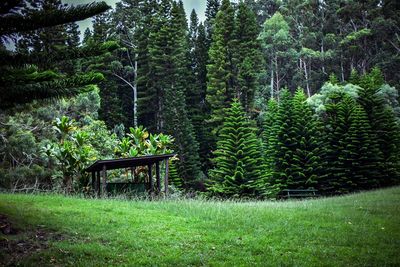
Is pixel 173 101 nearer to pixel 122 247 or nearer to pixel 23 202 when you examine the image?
pixel 23 202

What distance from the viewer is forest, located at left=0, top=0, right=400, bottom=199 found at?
28.3 ft

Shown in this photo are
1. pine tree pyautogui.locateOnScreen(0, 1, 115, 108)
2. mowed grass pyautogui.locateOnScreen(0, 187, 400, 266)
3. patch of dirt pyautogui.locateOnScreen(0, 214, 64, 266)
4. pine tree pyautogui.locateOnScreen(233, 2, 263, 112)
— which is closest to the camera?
pine tree pyautogui.locateOnScreen(0, 1, 115, 108)

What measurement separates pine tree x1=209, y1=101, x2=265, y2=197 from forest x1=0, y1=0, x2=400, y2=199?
0.11 m

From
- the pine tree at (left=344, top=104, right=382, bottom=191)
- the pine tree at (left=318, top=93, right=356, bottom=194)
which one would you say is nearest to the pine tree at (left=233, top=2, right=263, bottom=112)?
the pine tree at (left=318, top=93, right=356, bottom=194)

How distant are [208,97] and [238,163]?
45.4 ft

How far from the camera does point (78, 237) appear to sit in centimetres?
949

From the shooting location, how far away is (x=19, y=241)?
8.89 meters

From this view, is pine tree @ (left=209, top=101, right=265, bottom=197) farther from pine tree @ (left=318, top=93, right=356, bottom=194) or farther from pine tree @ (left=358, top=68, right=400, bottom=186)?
pine tree @ (left=358, top=68, right=400, bottom=186)

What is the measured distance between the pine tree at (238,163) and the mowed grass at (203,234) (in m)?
14.3

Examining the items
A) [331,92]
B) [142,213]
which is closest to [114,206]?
[142,213]

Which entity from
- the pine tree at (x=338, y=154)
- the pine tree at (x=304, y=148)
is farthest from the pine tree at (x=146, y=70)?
the pine tree at (x=338, y=154)

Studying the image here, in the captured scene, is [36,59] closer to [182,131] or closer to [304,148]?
[304,148]

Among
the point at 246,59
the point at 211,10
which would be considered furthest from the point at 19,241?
the point at 211,10

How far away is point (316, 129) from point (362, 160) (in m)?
4.13
